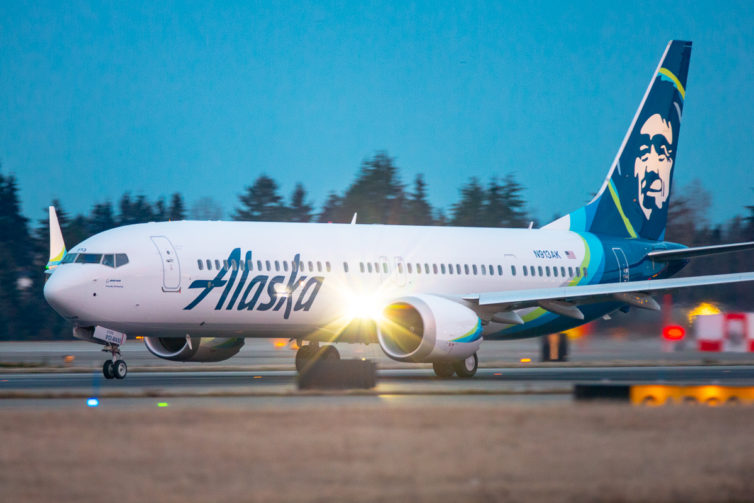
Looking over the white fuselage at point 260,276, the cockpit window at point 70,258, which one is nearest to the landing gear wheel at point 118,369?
the white fuselage at point 260,276

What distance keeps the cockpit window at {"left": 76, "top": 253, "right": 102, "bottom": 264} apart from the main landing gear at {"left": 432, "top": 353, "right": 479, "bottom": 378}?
877 cm

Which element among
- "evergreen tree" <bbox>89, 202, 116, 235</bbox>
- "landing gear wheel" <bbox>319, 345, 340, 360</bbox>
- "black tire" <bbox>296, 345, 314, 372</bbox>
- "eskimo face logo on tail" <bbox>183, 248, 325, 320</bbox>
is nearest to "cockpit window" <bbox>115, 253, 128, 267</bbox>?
"eskimo face logo on tail" <bbox>183, 248, 325, 320</bbox>

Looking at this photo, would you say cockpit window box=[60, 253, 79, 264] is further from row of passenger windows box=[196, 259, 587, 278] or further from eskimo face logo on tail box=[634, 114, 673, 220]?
eskimo face logo on tail box=[634, 114, 673, 220]

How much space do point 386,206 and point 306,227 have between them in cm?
8566

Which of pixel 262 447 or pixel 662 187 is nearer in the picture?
pixel 262 447

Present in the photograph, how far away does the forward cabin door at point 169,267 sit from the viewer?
25984 mm

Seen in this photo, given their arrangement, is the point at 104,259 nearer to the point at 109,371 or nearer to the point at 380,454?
the point at 109,371

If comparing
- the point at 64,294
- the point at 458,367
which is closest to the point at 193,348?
the point at 64,294

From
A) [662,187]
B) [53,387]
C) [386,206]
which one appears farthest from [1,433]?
[386,206]

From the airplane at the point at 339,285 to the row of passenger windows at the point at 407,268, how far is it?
0.10 feet

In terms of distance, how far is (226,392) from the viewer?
800 inches

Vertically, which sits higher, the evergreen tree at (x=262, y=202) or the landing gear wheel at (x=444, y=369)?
the evergreen tree at (x=262, y=202)

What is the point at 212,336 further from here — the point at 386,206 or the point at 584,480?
the point at 386,206

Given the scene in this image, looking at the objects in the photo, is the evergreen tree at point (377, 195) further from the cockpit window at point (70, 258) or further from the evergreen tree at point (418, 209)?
the cockpit window at point (70, 258)
